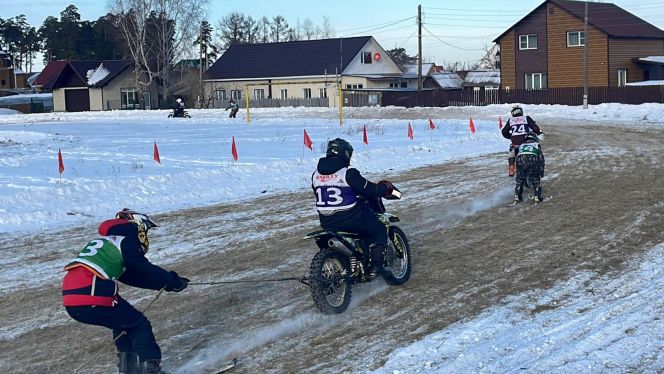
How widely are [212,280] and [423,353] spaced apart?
3637 mm

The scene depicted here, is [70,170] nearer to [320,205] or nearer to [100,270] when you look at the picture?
[320,205]

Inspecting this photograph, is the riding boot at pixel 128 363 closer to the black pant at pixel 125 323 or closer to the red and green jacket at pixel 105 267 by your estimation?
the black pant at pixel 125 323

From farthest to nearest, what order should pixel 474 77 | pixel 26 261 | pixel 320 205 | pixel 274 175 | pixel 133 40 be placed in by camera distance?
1. pixel 474 77
2. pixel 133 40
3. pixel 274 175
4. pixel 26 261
5. pixel 320 205

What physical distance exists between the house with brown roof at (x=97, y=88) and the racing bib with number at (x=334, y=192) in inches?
2970

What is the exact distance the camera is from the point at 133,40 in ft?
255

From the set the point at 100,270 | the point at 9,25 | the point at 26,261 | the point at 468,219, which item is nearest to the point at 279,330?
the point at 100,270

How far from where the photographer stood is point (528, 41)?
2606 inches

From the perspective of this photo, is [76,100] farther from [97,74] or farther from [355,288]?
[355,288]

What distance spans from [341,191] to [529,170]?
7.11 m

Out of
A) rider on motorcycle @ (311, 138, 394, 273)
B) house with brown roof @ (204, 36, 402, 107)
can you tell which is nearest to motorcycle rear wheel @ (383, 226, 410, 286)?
rider on motorcycle @ (311, 138, 394, 273)

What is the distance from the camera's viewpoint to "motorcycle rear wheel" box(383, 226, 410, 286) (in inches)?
348

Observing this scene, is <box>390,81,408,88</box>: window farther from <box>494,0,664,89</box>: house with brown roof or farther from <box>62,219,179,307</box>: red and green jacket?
<box>62,219,179,307</box>: red and green jacket

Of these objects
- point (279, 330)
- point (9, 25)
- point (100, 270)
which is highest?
point (9, 25)

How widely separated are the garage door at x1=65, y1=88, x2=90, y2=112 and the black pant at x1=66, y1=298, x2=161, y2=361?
8370 cm
